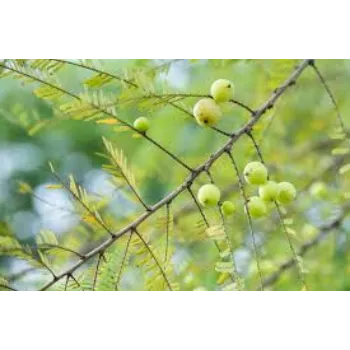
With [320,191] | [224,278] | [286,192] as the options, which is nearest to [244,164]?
[320,191]

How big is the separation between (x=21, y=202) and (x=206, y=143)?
44.8 inches

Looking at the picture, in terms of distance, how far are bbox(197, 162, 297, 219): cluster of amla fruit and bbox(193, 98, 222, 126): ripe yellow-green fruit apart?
0.07 meters

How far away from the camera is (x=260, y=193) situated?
2.60ft

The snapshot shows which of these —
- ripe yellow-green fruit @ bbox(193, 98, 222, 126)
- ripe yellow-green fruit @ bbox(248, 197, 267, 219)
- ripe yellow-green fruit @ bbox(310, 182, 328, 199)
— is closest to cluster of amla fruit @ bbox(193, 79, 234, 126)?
ripe yellow-green fruit @ bbox(193, 98, 222, 126)

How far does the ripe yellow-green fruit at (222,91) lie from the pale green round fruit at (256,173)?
0.08m

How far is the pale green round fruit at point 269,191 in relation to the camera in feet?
2.58

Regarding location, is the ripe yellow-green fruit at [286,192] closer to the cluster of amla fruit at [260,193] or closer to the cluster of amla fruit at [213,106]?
the cluster of amla fruit at [260,193]

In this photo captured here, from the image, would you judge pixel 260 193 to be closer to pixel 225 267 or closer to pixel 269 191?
pixel 269 191

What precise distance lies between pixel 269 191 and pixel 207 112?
12 centimetres

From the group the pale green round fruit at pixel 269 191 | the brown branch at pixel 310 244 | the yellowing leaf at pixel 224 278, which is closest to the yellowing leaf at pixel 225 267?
the yellowing leaf at pixel 224 278

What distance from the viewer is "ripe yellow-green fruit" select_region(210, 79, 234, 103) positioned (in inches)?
29.2
